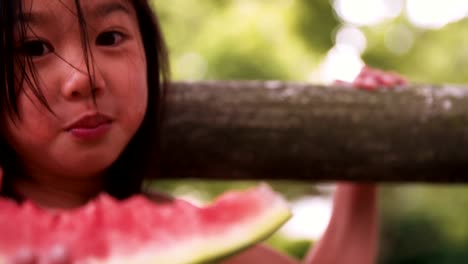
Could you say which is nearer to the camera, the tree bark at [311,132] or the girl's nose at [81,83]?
the girl's nose at [81,83]

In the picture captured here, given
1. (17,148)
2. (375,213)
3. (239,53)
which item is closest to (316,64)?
(239,53)

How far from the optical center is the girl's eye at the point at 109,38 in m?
1.31

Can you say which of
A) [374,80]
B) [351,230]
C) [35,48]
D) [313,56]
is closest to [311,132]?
[374,80]

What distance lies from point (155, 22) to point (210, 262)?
64 cm

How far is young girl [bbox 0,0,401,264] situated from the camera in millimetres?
1238

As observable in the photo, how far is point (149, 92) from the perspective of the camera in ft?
5.09

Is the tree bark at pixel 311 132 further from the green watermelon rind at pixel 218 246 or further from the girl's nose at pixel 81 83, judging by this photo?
the green watermelon rind at pixel 218 246

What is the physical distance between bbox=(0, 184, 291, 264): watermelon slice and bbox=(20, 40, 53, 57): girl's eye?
0.79ft

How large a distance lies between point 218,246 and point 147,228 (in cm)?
14

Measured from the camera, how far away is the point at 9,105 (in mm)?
1286

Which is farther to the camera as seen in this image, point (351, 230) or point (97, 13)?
point (351, 230)

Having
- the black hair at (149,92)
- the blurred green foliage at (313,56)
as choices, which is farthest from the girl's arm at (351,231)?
the blurred green foliage at (313,56)

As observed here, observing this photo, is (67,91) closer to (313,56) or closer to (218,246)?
(218,246)

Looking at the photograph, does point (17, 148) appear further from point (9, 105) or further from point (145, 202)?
point (145, 202)
